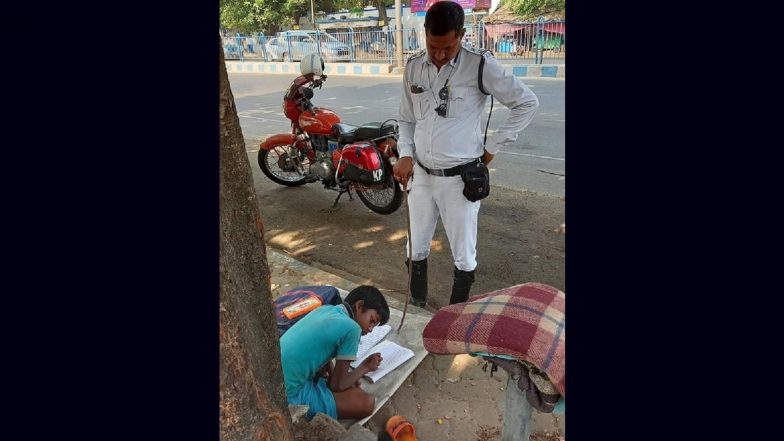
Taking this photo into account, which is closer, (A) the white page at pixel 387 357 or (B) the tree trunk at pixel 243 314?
(B) the tree trunk at pixel 243 314

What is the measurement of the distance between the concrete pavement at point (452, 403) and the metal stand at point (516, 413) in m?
0.43

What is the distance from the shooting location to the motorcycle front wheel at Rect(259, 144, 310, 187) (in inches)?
221

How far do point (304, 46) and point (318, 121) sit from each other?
1725 centimetres

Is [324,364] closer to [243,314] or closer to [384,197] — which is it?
[243,314]

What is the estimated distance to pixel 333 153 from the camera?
199 inches

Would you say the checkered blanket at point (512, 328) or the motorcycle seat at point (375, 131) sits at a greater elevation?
the motorcycle seat at point (375, 131)

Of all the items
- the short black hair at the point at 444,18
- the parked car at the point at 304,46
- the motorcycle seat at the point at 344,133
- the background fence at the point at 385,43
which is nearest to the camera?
the short black hair at the point at 444,18

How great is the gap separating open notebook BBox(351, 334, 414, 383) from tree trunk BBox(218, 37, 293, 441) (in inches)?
38.3

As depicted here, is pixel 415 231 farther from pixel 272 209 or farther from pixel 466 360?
pixel 272 209

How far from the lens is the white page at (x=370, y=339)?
2.94 metres

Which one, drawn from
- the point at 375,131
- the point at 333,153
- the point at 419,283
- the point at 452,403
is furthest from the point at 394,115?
the point at 452,403

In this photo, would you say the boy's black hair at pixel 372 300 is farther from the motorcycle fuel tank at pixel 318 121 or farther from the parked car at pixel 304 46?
the parked car at pixel 304 46

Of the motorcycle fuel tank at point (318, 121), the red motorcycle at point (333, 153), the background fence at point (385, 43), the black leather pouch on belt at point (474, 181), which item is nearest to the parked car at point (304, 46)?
the background fence at point (385, 43)
